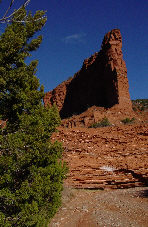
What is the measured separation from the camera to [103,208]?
348 inches

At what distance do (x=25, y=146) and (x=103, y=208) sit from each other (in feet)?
16.3

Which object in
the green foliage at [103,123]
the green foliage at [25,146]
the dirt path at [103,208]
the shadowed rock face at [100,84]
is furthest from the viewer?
the shadowed rock face at [100,84]

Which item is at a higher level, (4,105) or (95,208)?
(4,105)

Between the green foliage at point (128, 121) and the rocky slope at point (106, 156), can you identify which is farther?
the green foliage at point (128, 121)

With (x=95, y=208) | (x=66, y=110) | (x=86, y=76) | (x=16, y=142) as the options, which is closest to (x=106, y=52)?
(x=86, y=76)

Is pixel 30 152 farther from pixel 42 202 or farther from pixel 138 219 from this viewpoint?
pixel 138 219

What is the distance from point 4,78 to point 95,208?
6.39 metres

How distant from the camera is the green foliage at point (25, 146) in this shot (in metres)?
5.48

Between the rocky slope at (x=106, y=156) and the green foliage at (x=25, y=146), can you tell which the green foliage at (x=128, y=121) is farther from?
the green foliage at (x=25, y=146)

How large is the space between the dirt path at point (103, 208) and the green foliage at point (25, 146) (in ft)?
6.54

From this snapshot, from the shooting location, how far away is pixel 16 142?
5.67 meters

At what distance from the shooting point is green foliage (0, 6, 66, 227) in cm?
548

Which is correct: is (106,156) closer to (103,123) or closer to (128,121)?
(103,123)

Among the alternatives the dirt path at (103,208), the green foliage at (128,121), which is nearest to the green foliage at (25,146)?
the dirt path at (103,208)
